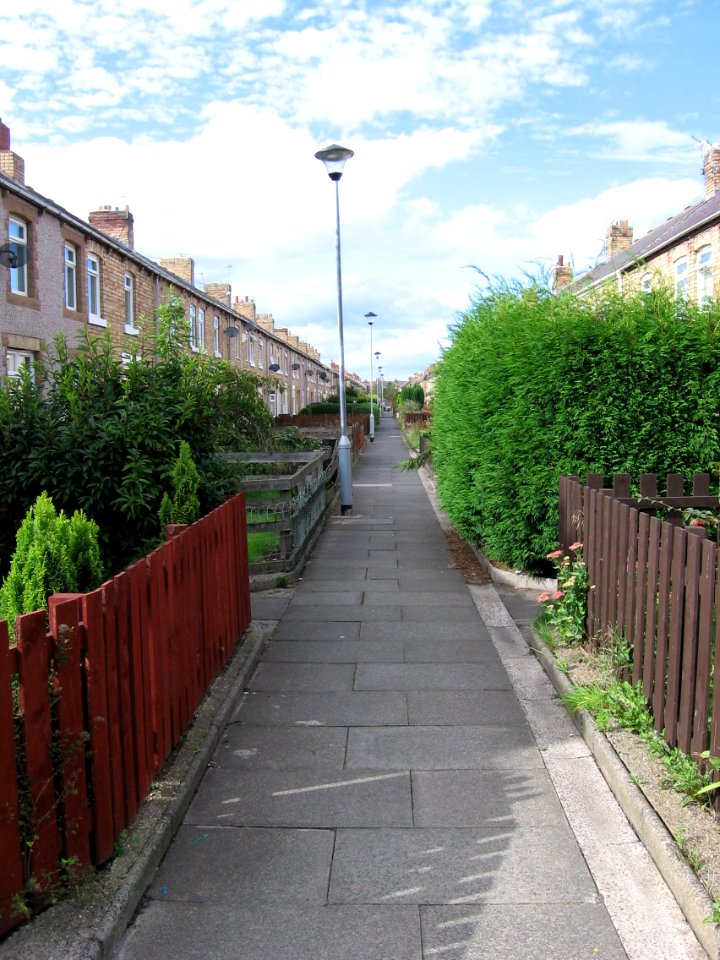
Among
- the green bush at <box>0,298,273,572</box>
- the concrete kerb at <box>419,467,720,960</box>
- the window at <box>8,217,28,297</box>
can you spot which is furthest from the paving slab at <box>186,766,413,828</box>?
the window at <box>8,217,28,297</box>

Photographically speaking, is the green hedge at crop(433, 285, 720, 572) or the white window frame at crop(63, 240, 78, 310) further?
the white window frame at crop(63, 240, 78, 310)

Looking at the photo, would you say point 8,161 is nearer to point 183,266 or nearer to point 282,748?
point 282,748

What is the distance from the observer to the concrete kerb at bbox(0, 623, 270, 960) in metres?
2.73

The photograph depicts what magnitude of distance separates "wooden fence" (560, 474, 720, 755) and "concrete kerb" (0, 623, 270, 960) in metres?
2.36

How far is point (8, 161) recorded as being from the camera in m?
16.6

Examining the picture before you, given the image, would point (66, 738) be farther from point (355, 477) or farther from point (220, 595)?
point (355, 477)

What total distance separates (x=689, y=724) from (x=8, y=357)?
15.2m

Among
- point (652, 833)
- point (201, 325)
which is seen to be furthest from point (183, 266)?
point (652, 833)

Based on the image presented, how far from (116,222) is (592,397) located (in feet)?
67.0

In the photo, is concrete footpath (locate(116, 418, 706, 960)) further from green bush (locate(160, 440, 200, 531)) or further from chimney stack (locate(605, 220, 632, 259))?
chimney stack (locate(605, 220, 632, 259))

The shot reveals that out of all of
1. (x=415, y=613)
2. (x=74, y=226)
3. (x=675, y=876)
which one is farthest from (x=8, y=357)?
(x=675, y=876)

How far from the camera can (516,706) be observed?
5379 millimetres

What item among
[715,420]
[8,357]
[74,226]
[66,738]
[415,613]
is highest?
[74,226]

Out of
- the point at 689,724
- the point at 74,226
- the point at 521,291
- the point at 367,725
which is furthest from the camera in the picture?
the point at 74,226
